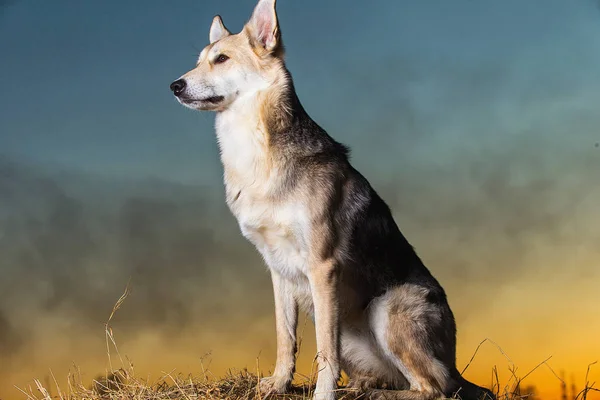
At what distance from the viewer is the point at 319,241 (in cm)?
566

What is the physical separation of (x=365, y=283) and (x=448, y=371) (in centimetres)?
99

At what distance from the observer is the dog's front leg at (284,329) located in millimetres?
6098

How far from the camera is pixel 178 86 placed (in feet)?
19.8

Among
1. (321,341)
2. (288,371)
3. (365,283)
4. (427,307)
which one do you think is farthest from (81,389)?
(427,307)

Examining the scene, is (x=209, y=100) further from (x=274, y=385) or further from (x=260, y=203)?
(x=274, y=385)

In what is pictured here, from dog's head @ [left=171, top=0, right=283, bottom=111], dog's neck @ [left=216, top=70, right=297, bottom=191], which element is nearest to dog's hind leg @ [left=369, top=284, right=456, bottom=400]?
dog's neck @ [left=216, top=70, right=297, bottom=191]

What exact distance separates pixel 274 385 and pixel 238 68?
8.22 feet

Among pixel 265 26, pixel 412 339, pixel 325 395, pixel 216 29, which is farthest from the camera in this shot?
pixel 216 29

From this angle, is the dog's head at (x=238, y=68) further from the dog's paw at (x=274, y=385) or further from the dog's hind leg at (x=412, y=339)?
the dog's paw at (x=274, y=385)

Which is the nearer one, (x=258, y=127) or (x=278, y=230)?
(x=278, y=230)

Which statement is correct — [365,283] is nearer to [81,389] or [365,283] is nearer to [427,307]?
[427,307]

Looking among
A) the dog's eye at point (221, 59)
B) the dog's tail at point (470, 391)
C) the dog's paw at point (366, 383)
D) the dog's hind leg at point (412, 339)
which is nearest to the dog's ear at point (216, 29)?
the dog's eye at point (221, 59)

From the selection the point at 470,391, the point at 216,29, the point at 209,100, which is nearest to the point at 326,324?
the point at 470,391

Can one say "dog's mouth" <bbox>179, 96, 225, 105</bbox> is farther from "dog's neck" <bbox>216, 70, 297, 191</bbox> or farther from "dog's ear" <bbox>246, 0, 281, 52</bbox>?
"dog's ear" <bbox>246, 0, 281, 52</bbox>
